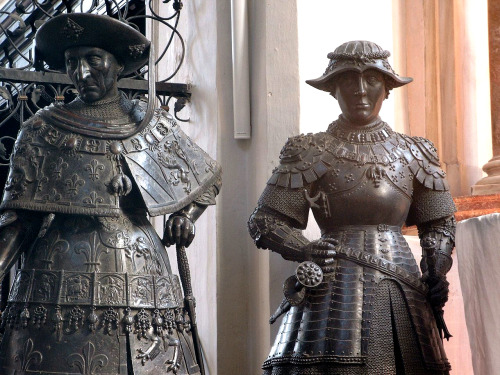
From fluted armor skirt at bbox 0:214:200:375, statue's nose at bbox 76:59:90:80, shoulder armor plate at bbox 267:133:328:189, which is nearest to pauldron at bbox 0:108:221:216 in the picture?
fluted armor skirt at bbox 0:214:200:375

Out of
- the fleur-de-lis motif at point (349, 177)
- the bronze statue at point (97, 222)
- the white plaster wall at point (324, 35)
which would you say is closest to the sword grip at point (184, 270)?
the bronze statue at point (97, 222)

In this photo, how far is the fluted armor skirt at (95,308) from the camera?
4.71 m

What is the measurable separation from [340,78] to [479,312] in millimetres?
1218

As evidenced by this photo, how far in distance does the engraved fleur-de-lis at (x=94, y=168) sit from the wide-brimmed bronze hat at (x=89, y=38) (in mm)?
495

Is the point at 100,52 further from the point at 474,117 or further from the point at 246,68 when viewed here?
the point at 474,117

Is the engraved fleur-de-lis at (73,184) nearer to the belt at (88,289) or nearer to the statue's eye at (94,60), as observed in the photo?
the belt at (88,289)

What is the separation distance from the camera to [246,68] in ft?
20.4

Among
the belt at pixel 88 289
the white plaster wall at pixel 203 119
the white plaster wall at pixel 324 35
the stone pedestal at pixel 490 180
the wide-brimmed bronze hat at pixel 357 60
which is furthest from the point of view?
the stone pedestal at pixel 490 180

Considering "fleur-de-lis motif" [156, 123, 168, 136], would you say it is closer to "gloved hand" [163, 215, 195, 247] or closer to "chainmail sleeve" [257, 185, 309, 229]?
"gloved hand" [163, 215, 195, 247]

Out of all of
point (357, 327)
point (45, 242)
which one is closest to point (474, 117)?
point (357, 327)

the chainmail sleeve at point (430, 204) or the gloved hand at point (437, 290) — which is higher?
the chainmail sleeve at point (430, 204)

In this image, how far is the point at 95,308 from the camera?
188 inches

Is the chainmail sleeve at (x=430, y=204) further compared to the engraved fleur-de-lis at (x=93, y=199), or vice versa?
the chainmail sleeve at (x=430, y=204)

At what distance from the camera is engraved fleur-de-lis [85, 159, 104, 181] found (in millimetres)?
4953
